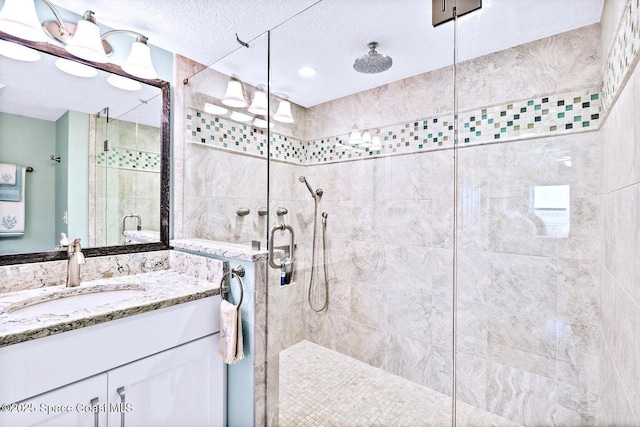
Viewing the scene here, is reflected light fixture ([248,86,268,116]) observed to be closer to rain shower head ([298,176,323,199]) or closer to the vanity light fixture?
rain shower head ([298,176,323,199])

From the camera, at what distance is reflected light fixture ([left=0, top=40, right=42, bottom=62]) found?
132 centimetres

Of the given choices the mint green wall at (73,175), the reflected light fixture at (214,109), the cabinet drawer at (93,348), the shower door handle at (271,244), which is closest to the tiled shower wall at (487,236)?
the shower door handle at (271,244)

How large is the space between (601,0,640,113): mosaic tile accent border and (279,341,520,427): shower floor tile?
1680mm

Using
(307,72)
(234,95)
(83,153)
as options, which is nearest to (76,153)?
(83,153)

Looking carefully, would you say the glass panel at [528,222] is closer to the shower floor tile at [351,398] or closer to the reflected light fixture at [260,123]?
the shower floor tile at [351,398]

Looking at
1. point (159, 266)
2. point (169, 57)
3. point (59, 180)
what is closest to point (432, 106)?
point (169, 57)

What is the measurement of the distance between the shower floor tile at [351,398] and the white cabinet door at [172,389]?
0.42 meters

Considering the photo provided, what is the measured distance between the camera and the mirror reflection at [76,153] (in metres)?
1.36

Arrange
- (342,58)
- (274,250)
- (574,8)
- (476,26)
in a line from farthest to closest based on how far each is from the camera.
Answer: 1. (342,58)
2. (274,250)
3. (476,26)
4. (574,8)

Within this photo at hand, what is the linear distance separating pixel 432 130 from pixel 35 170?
2084mm

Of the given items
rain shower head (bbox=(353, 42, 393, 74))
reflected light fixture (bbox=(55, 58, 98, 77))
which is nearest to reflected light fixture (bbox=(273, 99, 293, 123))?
rain shower head (bbox=(353, 42, 393, 74))

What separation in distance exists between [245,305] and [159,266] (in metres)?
0.71

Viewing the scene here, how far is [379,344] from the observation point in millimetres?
1994

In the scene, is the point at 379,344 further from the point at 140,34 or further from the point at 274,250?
the point at 140,34
